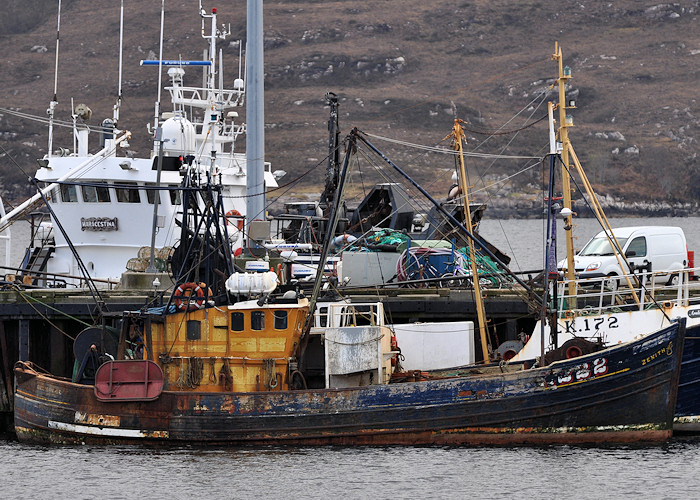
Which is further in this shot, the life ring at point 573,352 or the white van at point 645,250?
the white van at point 645,250

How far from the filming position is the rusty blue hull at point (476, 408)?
88.0 feet

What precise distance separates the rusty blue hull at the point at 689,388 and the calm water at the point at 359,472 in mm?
779

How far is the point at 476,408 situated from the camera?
27172 mm

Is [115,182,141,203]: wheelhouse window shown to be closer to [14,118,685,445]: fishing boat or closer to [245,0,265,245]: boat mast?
[245,0,265,245]: boat mast

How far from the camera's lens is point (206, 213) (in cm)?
3206

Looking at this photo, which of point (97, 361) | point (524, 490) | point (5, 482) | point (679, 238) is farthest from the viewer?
point (679, 238)

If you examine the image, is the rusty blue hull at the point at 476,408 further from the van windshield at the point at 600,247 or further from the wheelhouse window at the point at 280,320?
the van windshield at the point at 600,247

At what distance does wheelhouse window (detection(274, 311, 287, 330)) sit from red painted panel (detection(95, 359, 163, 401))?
2.83 metres

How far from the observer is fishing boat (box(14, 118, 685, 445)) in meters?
27.0

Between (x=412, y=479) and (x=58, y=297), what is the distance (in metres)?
13.1

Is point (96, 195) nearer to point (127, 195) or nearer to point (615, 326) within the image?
point (127, 195)

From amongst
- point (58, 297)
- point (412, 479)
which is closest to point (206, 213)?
point (58, 297)

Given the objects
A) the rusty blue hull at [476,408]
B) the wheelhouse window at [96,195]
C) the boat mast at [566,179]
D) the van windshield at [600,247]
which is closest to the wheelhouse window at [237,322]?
the rusty blue hull at [476,408]

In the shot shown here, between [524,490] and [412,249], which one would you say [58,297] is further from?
[524,490]
